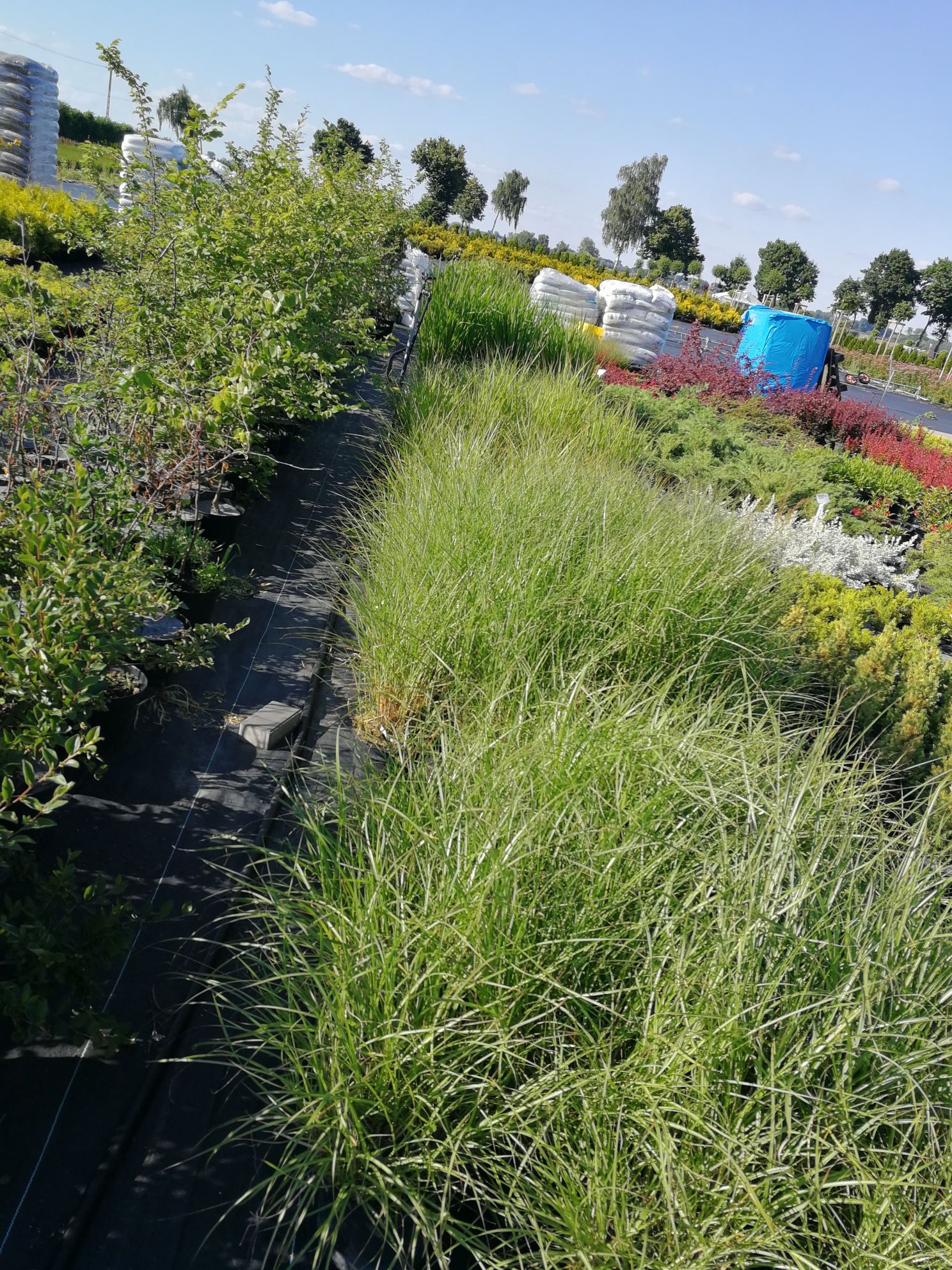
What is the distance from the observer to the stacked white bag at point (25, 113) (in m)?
12.8

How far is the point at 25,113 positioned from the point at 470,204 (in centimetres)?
2637

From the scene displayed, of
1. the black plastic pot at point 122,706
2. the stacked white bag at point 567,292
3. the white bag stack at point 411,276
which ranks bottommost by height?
the black plastic pot at point 122,706

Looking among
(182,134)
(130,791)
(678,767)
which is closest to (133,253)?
(182,134)

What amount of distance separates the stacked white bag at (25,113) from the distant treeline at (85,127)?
17.2 metres

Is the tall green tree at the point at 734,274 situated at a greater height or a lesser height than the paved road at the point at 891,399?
greater

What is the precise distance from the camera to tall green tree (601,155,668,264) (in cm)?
4856

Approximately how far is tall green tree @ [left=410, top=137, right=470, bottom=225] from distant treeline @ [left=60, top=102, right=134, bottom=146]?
10617 millimetres

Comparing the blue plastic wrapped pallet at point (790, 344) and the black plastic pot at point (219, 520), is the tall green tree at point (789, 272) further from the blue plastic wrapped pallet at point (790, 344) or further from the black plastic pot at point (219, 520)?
the black plastic pot at point (219, 520)

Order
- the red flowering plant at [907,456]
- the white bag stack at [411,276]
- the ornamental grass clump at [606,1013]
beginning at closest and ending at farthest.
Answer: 1. the ornamental grass clump at [606,1013]
2. the red flowering plant at [907,456]
3. the white bag stack at [411,276]

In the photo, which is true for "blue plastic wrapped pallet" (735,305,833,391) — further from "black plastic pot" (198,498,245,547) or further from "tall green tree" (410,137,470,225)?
"tall green tree" (410,137,470,225)

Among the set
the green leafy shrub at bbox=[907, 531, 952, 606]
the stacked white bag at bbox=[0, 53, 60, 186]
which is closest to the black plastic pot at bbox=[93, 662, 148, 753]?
the green leafy shrub at bbox=[907, 531, 952, 606]

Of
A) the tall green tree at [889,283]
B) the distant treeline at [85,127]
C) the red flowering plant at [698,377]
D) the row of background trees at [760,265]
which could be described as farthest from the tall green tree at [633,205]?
the red flowering plant at [698,377]

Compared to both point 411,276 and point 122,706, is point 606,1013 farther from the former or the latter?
point 411,276

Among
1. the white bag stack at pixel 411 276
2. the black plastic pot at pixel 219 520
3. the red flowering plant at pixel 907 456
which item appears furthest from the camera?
the white bag stack at pixel 411 276
